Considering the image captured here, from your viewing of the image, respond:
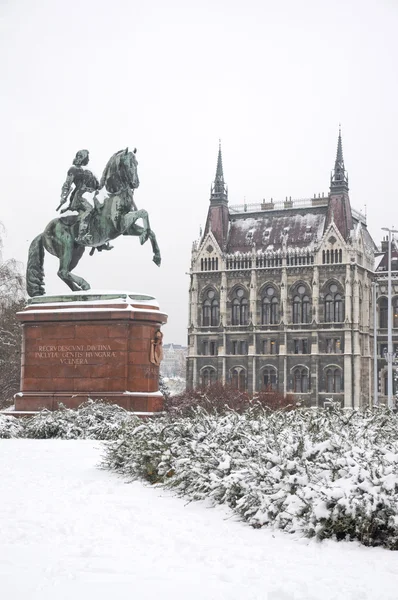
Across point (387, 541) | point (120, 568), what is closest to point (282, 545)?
point (387, 541)

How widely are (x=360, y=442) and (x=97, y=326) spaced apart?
11.0m

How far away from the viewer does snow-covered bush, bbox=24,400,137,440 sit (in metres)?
→ 16.3

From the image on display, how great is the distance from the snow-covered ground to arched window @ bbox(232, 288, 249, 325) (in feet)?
235

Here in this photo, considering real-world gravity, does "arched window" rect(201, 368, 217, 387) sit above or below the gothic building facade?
below

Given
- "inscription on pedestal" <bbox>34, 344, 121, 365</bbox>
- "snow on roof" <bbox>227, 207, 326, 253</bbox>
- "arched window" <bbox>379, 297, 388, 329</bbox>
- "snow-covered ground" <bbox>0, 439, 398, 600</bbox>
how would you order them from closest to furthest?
"snow-covered ground" <bbox>0, 439, 398, 600</bbox> → "inscription on pedestal" <bbox>34, 344, 121, 365</bbox> → "snow on roof" <bbox>227, 207, 326, 253</bbox> → "arched window" <bbox>379, 297, 388, 329</bbox>

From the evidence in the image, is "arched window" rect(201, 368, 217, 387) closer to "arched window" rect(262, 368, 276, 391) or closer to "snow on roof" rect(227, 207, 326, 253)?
"arched window" rect(262, 368, 276, 391)

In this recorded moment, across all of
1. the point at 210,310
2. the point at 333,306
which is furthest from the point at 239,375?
the point at 333,306

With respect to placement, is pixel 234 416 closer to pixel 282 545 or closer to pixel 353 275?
pixel 282 545

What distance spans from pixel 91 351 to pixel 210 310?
64132 millimetres

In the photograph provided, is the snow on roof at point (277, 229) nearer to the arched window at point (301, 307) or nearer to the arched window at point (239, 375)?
the arched window at point (301, 307)

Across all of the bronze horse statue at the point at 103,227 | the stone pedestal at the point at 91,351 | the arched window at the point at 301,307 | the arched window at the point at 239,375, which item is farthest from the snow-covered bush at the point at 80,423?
the arched window at the point at 239,375

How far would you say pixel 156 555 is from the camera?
22.9 ft

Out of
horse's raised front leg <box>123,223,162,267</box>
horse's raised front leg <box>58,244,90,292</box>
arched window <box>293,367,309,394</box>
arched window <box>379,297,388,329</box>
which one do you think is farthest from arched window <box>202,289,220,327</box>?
horse's raised front leg <box>123,223,162,267</box>

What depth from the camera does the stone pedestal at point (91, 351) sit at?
61.6 feet
